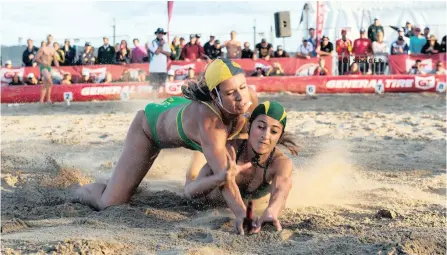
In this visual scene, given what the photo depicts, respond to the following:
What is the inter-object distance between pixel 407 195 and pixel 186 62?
1069 centimetres

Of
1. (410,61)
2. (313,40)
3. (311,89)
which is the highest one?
(313,40)

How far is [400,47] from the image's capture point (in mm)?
15695

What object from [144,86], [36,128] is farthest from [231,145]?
[144,86]

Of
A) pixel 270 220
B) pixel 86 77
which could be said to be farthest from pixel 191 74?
pixel 270 220

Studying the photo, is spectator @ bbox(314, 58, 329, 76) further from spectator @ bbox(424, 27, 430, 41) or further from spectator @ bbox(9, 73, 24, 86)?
spectator @ bbox(9, 73, 24, 86)

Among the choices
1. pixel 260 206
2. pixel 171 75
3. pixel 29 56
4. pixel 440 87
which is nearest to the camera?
pixel 260 206

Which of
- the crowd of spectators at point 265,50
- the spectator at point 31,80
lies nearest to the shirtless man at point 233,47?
the crowd of spectators at point 265,50

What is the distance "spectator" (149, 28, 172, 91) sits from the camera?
48.8ft

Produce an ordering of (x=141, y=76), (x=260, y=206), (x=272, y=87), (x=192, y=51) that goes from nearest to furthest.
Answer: (x=260, y=206) < (x=272, y=87) < (x=141, y=76) < (x=192, y=51)

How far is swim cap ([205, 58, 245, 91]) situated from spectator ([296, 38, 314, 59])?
441 inches

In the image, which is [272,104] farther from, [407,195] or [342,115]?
[342,115]

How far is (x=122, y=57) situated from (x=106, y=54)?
0.45 metres

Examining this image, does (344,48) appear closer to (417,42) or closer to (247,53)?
(417,42)

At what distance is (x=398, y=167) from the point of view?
24.3 feet
